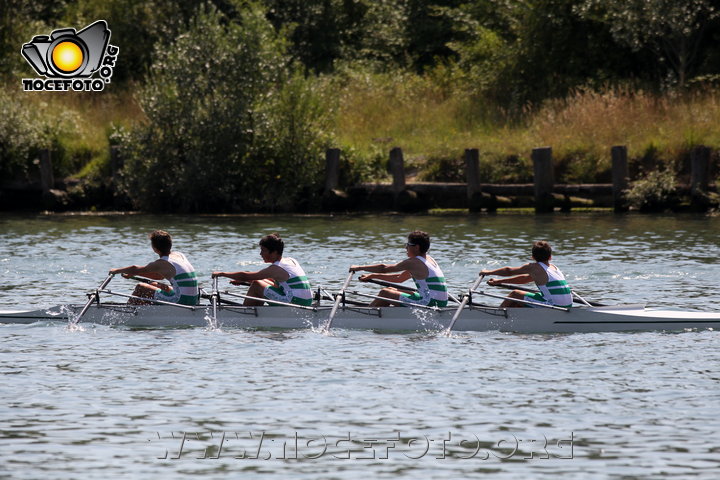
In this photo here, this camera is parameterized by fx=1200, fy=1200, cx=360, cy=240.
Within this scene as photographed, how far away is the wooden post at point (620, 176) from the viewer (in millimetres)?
35000

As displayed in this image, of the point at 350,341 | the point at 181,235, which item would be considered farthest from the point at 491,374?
A: the point at 181,235

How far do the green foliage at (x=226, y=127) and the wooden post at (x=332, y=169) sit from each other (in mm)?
393

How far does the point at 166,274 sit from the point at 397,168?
65.6 ft

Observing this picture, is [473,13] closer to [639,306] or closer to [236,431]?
[639,306]

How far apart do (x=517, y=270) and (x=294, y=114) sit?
2223 cm

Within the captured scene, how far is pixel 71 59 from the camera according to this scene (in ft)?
131

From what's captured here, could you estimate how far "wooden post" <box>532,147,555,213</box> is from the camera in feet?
117

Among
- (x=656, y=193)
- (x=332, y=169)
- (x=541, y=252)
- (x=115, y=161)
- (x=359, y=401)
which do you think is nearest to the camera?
(x=359, y=401)

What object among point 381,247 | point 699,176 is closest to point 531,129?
point 699,176

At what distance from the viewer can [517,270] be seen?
17.4 metres

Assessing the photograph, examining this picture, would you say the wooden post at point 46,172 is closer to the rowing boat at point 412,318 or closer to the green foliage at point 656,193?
the green foliage at point 656,193

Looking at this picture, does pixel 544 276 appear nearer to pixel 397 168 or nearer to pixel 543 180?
pixel 543 180

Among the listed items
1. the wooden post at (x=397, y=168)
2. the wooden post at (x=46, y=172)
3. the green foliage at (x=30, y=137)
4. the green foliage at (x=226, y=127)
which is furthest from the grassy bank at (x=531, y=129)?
the wooden post at (x=46, y=172)

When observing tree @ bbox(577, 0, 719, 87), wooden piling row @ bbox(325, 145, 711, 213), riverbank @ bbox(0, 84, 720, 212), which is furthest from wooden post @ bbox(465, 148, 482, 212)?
tree @ bbox(577, 0, 719, 87)
